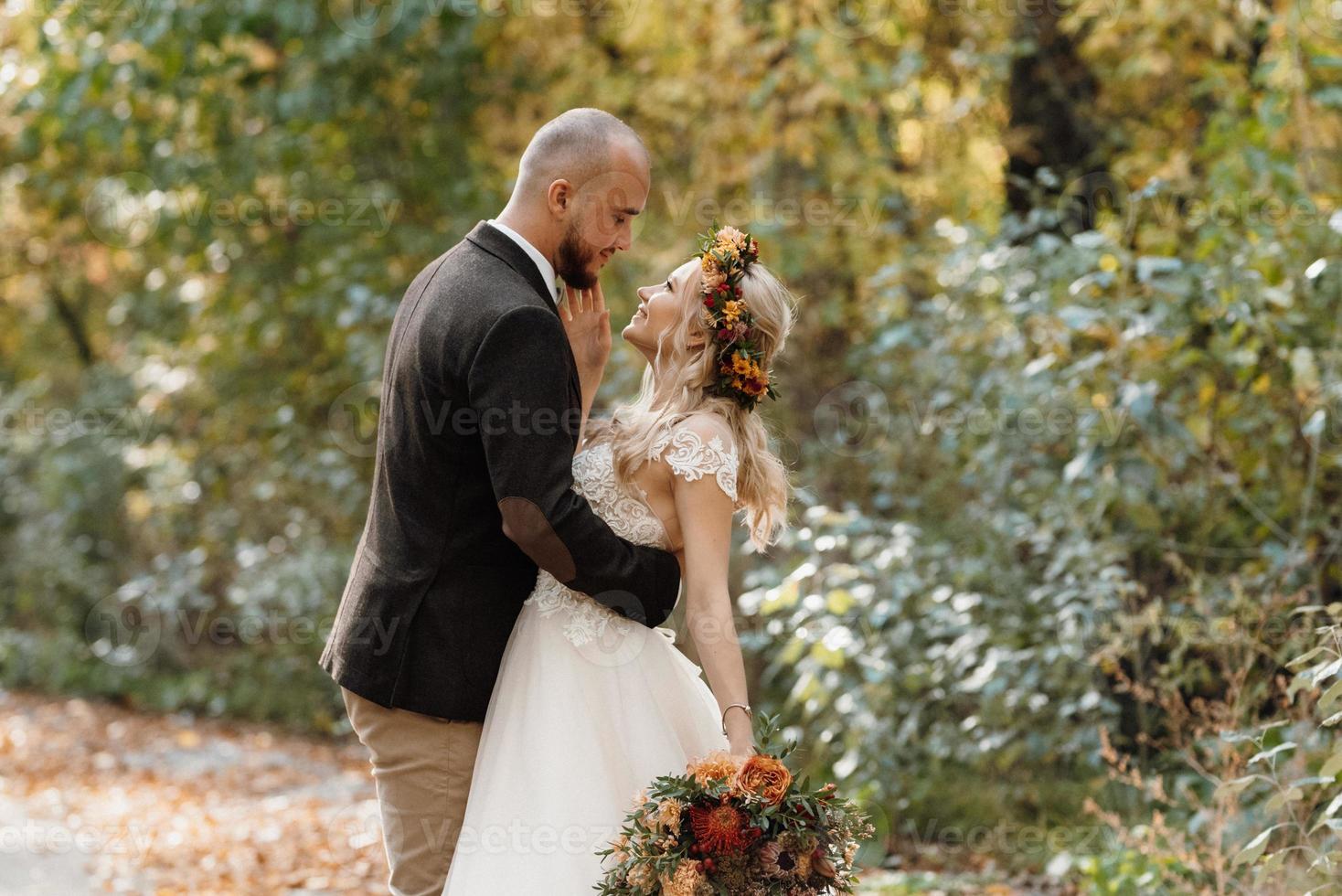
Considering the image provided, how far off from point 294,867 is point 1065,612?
3.49 metres

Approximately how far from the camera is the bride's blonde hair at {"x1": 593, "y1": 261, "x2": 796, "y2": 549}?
2.88 m

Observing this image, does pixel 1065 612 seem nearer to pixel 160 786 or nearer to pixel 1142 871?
pixel 1142 871

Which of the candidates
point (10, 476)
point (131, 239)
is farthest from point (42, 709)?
point (131, 239)

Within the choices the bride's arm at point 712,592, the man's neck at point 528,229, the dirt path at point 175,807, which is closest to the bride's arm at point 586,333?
the man's neck at point 528,229

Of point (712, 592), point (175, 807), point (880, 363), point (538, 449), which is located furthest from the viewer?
point (175, 807)

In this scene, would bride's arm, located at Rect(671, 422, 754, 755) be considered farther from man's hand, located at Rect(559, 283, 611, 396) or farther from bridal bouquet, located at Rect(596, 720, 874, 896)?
man's hand, located at Rect(559, 283, 611, 396)

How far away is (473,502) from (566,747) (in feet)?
1.73

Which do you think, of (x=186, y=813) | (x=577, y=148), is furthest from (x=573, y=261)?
(x=186, y=813)

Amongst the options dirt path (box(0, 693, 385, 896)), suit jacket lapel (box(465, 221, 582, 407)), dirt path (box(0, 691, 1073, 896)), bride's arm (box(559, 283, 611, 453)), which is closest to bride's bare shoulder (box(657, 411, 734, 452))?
suit jacket lapel (box(465, 221, 582, 407))

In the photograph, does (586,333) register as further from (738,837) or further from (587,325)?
(738,837)

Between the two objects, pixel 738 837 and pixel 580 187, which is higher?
pixel 580 187

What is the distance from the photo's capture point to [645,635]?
2828 mm

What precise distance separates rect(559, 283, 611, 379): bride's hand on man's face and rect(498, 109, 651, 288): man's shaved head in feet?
0.79

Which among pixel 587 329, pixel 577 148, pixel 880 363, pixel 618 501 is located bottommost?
pixel 618 501
